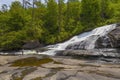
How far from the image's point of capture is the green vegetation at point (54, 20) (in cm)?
5262

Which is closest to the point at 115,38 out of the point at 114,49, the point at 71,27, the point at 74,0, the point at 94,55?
the point at 114,49

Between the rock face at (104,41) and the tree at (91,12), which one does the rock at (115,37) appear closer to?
the rock face at (104,41)

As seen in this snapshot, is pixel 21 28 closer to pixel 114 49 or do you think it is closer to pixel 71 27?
pixel 71 27

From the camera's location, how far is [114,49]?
28.6 metres

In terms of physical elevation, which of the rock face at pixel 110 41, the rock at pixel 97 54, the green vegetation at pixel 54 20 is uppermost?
the green vegetation at pixel 54 20

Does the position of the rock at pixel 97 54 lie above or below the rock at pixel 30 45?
below

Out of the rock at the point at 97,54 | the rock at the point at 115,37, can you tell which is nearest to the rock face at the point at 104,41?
the rock at the point at 115,37

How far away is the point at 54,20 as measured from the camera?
5903 cm

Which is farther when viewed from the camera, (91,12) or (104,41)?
(91,12)

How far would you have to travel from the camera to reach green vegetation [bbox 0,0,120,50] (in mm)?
52625

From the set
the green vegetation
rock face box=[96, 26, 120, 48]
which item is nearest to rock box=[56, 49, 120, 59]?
rock face box=[96, 26, 120, 48]

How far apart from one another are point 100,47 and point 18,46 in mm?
20633

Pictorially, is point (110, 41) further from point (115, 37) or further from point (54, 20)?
point (54, 20)

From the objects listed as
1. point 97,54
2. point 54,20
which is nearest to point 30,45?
point 54,20
